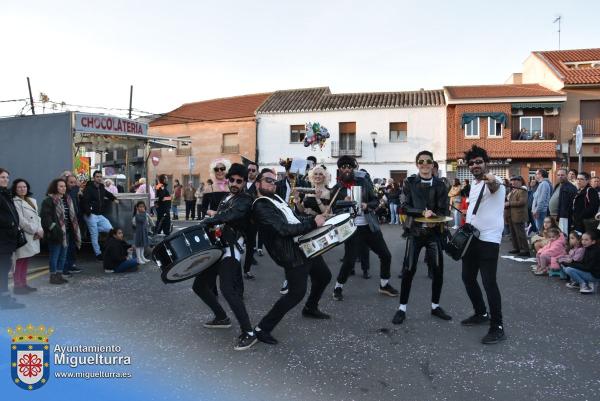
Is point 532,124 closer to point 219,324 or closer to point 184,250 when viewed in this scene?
point 219,324

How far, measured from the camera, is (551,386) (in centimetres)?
349

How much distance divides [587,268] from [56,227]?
793 cm

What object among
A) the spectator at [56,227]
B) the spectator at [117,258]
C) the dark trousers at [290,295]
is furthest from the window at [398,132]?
the dark trousers at [290,295]

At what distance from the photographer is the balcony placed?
31047mm

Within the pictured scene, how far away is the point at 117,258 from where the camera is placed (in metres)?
8.25

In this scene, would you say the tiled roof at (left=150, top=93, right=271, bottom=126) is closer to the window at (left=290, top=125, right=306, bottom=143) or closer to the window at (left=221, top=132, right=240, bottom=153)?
the window at (left=221, top=132, right=240, bottom=153)

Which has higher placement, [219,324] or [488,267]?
[488,267]

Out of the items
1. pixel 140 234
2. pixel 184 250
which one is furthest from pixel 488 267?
pixel 140 234

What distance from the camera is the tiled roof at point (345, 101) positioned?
30.6 meters

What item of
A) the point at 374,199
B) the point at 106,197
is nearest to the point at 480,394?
the point at 374,199

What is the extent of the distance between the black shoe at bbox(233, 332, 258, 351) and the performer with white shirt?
7.22 feet

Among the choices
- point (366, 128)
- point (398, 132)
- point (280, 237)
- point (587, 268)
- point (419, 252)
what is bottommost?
point (587, 268)

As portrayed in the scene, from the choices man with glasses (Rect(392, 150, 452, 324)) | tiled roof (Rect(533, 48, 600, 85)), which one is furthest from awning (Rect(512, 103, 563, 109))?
man with glasses (Rect(392, 150, 452, 324))

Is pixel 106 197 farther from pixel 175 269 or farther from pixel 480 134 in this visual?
pixel 480 134
